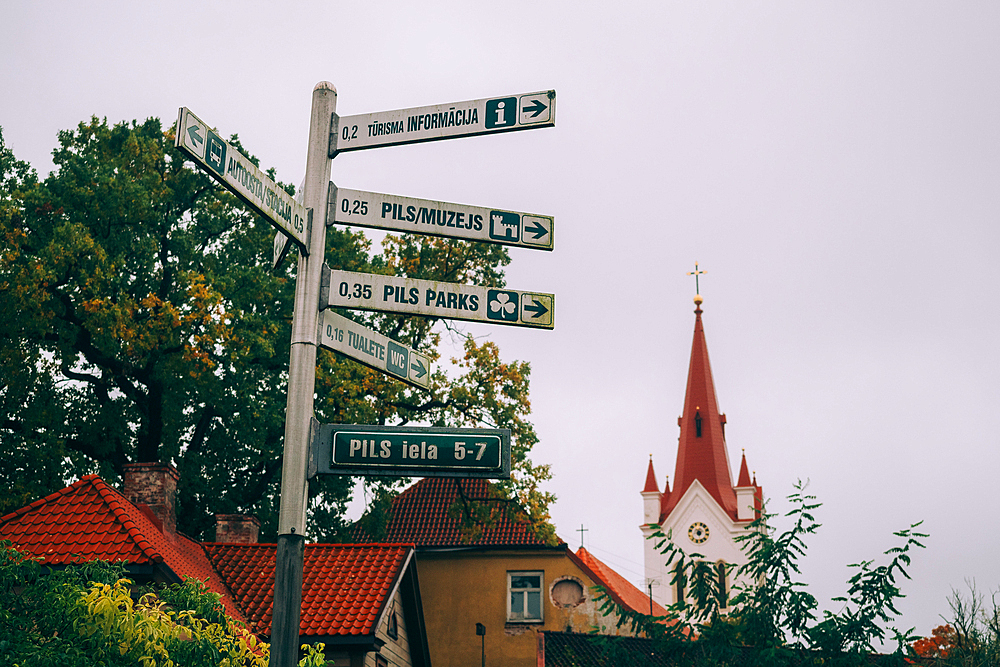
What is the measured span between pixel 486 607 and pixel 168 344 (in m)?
13.3

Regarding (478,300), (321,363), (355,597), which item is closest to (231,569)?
(355,597)

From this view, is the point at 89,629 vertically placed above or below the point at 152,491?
below

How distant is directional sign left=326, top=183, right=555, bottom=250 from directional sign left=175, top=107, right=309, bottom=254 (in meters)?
0.53

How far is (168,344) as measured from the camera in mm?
23656

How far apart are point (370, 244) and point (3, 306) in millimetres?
8530

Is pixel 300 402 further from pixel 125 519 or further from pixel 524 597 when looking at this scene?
pixel 524 597

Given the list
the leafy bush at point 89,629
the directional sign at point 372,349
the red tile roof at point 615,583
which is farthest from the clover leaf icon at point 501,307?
the red tile roof at point 615,583

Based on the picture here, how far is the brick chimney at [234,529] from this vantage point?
2255cm

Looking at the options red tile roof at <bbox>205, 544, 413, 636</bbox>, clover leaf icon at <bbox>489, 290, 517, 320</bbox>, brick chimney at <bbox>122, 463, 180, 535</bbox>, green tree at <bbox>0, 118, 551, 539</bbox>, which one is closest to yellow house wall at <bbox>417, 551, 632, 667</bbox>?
green tree at <bbox>0, 118, 551, 539</bbox>

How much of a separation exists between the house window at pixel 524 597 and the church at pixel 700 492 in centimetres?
2766

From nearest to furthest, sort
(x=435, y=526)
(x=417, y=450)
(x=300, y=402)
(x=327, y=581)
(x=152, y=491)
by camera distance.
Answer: (x=300, y=402) → (x=417, y=450) → (x=152, y=491) → (x=327, y=581) → (x=435, y=526)

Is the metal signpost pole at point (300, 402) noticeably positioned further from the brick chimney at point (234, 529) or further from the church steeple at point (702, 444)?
the church steeple at point (702, 444)

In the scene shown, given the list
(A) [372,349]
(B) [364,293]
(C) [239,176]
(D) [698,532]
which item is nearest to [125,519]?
(A) [372,349]

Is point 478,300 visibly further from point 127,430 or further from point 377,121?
point 127,430
